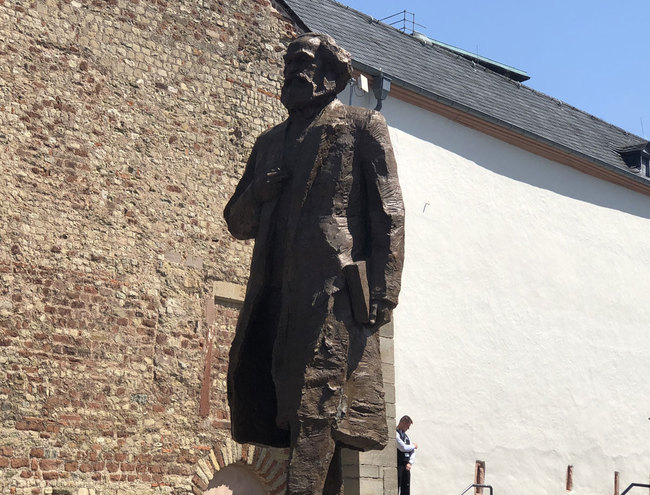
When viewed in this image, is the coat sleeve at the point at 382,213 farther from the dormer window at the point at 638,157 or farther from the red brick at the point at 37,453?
the dormer window at the point at 638,157

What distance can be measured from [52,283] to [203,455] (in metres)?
2.61

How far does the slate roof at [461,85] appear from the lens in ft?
62.6

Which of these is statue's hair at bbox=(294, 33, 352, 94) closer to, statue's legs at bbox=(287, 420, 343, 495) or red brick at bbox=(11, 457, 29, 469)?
statue's legs at bbox=(287, 420, 343, 495)

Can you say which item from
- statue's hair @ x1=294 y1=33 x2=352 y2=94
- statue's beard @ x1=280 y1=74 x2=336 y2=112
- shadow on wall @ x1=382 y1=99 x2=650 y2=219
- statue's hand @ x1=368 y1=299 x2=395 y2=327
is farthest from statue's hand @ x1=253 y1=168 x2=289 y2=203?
shadow on wall @ x1=382 y1=99 x2=650 y2=219

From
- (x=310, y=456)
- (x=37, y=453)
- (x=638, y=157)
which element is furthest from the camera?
(x=638, y=157)

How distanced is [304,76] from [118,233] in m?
7.85

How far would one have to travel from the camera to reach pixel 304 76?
6191mm

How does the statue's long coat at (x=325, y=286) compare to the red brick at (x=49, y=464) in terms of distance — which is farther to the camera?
the red brick at (x=49, y=464)

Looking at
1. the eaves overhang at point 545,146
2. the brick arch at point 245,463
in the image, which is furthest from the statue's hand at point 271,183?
the eaves overhang at point 545,146

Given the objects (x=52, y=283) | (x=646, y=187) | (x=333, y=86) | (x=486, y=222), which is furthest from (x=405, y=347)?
(x=333, y=86)

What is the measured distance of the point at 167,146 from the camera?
14.4m

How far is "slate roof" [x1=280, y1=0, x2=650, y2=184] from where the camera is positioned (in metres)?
19.1

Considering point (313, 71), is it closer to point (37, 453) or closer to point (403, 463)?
point (37, 453)

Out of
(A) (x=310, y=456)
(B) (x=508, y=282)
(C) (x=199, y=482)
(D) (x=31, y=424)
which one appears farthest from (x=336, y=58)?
(B) (x=508, y=282)
